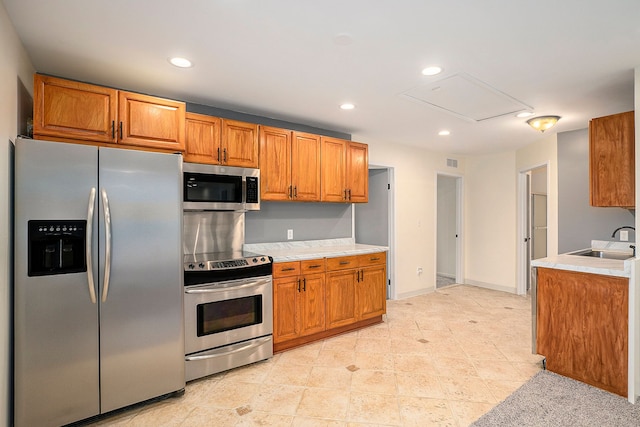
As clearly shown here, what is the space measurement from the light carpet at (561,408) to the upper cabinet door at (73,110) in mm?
3305

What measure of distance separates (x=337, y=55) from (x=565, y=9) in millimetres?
1317

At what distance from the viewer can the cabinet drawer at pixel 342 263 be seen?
355cm

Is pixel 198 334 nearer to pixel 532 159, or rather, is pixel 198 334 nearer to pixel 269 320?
pixel 269 320

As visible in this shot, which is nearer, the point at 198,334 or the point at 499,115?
the point at 198,334

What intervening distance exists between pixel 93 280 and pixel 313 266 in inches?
74.6

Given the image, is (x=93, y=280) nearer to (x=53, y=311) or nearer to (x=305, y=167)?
(x=53, y=311)

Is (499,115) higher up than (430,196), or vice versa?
(499,115)

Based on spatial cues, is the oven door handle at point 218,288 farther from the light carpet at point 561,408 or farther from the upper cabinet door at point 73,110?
the light carpet at point 561,408

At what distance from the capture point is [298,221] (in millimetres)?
4082

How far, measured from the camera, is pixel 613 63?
7.94 ft

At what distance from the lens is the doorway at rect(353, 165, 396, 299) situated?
16.8 ft

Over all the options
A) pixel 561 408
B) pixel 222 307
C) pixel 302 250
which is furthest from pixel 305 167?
pixel 561 408

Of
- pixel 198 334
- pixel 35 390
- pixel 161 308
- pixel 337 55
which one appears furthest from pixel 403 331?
pixel 35 390

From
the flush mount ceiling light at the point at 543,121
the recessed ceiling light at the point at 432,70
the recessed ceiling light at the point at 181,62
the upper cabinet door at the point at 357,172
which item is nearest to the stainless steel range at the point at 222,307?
the recessed ceiling light at the point at 181,62
